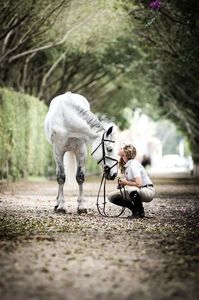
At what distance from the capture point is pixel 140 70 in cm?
3603

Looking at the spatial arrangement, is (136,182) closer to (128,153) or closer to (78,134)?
(128,153)

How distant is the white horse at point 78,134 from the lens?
11.8 metres

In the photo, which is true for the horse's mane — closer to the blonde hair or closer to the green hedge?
the blonde hair

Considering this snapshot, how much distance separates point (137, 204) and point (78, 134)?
73.0 inches

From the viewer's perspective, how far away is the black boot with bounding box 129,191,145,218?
11359mm

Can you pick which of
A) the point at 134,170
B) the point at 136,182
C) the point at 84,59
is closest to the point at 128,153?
the point at 134,170

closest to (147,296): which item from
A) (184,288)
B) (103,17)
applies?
(184,288)

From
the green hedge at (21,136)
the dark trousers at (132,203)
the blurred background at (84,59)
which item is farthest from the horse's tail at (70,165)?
the green hedge at (21,136)

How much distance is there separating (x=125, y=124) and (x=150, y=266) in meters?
44.0

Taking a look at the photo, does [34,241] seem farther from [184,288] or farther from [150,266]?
[184,288]

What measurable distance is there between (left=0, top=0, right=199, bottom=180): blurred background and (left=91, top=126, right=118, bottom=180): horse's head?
1.20 meters

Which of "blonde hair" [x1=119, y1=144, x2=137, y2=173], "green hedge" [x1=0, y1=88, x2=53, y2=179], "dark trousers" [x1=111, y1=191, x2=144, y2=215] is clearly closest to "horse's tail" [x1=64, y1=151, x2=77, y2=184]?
"blonde hair" [x1=119, y1=144, x2=137, y2=173]

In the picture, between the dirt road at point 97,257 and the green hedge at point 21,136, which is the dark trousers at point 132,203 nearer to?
the dirt road at point 97,257

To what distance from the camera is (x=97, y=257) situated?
6.90 m
